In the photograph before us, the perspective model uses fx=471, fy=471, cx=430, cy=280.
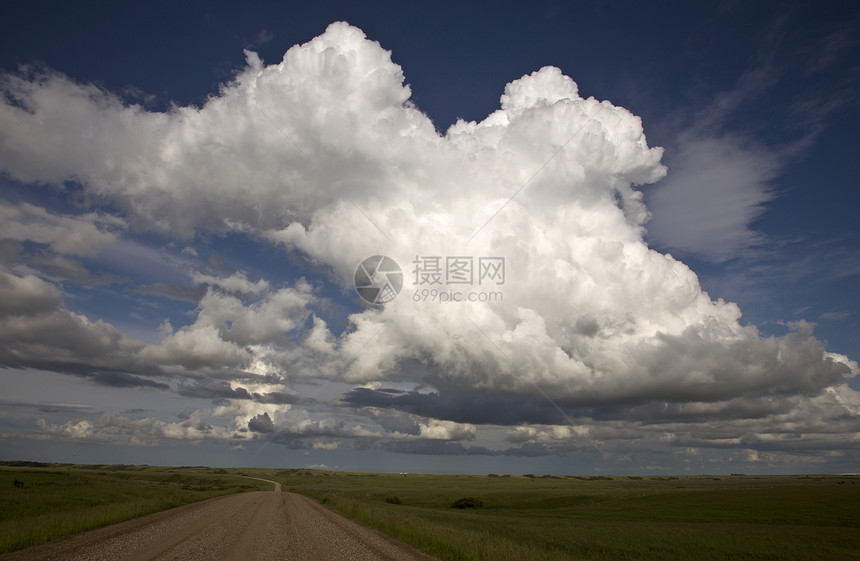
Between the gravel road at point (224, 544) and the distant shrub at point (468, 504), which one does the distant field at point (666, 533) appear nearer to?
the gravel road at point (224, 544)

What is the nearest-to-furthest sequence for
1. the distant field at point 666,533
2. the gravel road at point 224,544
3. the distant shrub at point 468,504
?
the gravel road at point 224,544
the distant field at point 666,533
the distant shrub at point 468,504

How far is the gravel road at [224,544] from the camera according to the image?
1920 centimetres

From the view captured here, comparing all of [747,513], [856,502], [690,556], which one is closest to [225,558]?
[690,556]

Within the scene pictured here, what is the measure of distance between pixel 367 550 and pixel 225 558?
20.8ft

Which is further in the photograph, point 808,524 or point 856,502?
point 856,502

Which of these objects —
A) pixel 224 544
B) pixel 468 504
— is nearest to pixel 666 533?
pixel 224 544

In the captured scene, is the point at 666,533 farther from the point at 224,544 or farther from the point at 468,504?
the point at 468,504

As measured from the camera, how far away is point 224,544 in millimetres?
22609

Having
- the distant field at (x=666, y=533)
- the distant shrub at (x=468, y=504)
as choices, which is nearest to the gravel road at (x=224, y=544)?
the distant field at (x=666, y=533)

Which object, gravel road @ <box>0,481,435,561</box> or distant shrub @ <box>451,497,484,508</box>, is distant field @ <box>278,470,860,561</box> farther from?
distant shrub @ <box>451,497,484,508</box>

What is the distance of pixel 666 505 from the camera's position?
2712 inches

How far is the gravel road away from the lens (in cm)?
1920

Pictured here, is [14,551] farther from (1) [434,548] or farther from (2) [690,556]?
(2) [690,556]

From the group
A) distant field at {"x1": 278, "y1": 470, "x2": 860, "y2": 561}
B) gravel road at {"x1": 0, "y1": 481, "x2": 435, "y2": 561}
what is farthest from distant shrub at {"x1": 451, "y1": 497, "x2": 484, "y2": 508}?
gravel road at {"x1": 0, "y1": 481, "x2": 435, "y2": 561}
